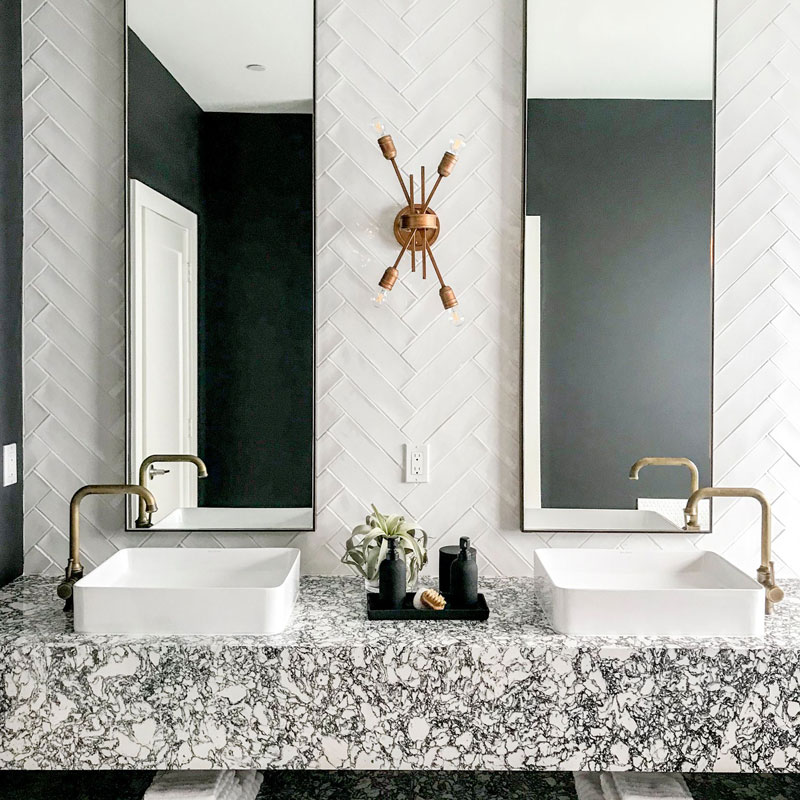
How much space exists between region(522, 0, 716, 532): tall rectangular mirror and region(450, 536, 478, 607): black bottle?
0.37 metres

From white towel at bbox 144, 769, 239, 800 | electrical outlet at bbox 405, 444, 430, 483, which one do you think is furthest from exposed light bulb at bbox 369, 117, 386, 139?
white towel at bbox 144, 769, 239, 800

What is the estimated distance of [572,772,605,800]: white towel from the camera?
1.79 meters

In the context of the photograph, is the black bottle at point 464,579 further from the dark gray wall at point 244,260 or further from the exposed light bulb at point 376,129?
the exposed light bulb at point 376,129

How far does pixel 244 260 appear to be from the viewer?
7.16 ft

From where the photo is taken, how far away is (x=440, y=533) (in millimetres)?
2232

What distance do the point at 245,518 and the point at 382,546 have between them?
0.46 m

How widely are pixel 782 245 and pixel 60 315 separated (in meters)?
1.99

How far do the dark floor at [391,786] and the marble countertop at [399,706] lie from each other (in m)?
0.38

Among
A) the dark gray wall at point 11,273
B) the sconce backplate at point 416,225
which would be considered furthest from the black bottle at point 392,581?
the dark gray wall at point 11,273

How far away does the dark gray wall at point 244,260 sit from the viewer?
2.17 metres

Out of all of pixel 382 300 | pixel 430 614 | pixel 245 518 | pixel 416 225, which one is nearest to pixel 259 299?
pixel 382 300

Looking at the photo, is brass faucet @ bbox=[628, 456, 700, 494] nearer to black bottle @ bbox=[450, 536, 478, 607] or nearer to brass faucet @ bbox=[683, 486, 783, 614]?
brass faucet @ bbox=[683, 486, 783, 614]

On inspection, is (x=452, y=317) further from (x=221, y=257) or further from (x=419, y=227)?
(x=221, y=257)

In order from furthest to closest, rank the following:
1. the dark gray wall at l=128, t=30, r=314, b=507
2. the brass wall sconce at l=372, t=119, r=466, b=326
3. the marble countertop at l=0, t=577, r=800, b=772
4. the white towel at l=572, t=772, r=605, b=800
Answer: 1. the dark gray wall at l=128, t=30, r=314, b=507
2. the brass wall sconce at l=372, t=119, r=466, b=326
3. the white towel at l=572, t=772, r=605, b=800
4. the marble countertop at l=0, t=577, r=800, b=772
